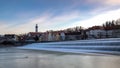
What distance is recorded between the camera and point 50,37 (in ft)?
475

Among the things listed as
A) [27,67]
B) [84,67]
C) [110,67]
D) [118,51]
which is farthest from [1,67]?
[118,51]

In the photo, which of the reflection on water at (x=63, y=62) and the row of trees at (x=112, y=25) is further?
the row of trees at (x=112, y=25)

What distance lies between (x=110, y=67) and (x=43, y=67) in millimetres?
4072

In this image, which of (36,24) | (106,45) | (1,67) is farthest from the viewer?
(36,24)

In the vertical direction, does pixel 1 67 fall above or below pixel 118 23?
below

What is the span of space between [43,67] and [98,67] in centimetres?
337

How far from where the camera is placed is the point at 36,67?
56.2 ft

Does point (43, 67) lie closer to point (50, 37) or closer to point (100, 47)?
point (100, 47)

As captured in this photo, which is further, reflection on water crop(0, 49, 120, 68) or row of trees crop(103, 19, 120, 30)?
row of trees crop(103, 19, 120, 30)

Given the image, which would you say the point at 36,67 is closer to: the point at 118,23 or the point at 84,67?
the point at 84,67

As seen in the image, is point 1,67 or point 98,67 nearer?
point 98,67

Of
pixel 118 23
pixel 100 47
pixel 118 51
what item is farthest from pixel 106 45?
pixel 118 23

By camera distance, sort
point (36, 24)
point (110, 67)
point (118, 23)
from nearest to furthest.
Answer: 1. point (110, 67)
2. point (118, 23)
3. point (36, 24)

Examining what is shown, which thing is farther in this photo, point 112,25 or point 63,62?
point 112,25
